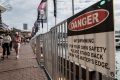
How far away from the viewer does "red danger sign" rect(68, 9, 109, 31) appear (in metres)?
4.25

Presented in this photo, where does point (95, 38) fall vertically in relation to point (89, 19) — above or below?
below

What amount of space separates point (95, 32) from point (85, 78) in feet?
3.77

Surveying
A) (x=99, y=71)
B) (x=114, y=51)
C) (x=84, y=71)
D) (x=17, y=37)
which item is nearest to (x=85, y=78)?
(x=84, y=71)

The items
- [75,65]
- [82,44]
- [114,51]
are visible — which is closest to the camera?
[114,51]

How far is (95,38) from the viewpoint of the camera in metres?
4.57

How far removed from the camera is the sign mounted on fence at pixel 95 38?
13.1 ft

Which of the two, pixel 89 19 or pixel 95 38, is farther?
pixel 89 19

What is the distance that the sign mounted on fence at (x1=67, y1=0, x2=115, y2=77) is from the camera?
3.99 meters

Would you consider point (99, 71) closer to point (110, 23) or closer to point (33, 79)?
point (110, 23)

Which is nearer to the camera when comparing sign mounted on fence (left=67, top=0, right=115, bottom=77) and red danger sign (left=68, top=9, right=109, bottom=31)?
sign mounted on fence (left=67, top=0, right=115, bottom=77)

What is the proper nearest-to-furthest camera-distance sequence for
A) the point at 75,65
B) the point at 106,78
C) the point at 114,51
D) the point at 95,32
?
the point at 114,51, the point at 106,78, the point at 95,32, the point at 75,65

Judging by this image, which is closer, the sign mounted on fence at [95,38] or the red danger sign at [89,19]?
the sign mounted on fence at [95,38]

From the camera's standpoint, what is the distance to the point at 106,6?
4.05 metres

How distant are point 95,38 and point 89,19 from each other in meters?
0.37
